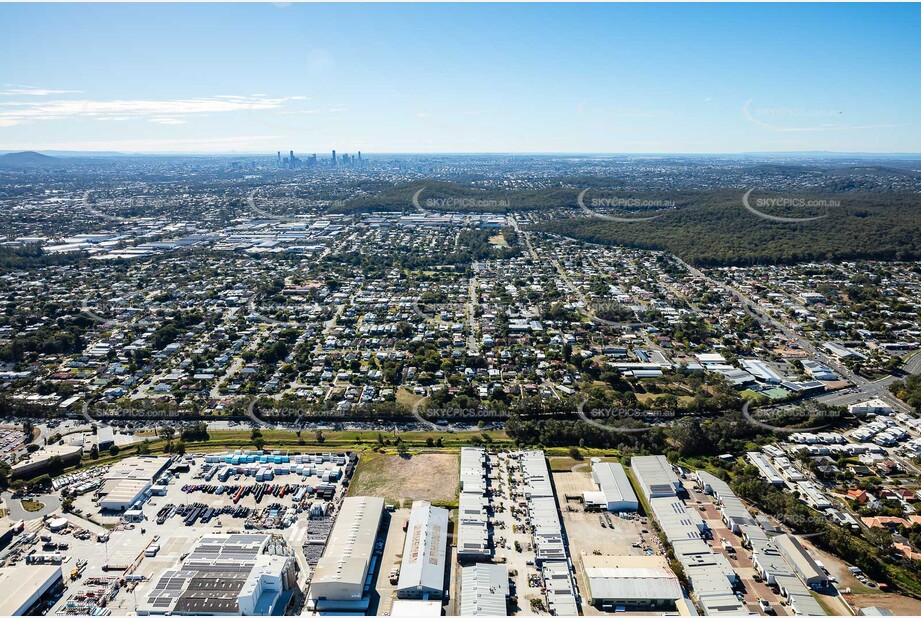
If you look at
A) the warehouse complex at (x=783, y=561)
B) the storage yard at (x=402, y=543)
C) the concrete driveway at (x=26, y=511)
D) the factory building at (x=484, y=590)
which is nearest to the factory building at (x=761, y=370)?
the storage yard at (x=402, y=543)

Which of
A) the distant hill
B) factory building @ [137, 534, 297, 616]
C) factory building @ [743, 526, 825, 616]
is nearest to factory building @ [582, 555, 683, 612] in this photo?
factory building @ [743, 526, 825, 616]

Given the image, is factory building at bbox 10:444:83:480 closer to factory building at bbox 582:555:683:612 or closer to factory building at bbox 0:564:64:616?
factory building at bbox 0:564:64:616

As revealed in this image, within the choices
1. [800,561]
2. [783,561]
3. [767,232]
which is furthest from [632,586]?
[767,232]

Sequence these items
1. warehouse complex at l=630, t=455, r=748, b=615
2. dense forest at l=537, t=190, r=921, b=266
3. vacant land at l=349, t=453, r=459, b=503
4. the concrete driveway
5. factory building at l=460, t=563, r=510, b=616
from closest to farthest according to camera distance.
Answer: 1. factory building at l=460, t=563, r=510, b=616
2. warehouse complex at l=630, t=455, r=748, b=615
3. the concrete driveway
4. vacant land at l=349, t=453, r=459, b=503
5. dense forest at l=537, t=190, r=921, b=266

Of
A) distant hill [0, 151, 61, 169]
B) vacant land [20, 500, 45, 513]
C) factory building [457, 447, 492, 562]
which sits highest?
distant hill [0, 151, 61, 169]

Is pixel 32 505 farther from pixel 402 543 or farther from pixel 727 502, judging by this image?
pixel 727 502

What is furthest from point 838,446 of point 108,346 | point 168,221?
point 168,221

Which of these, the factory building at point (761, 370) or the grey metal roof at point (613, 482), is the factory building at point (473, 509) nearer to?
the grey metal roof at point (613, 482)

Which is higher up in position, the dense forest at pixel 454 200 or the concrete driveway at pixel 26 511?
the dense forest at pixel 454 200
